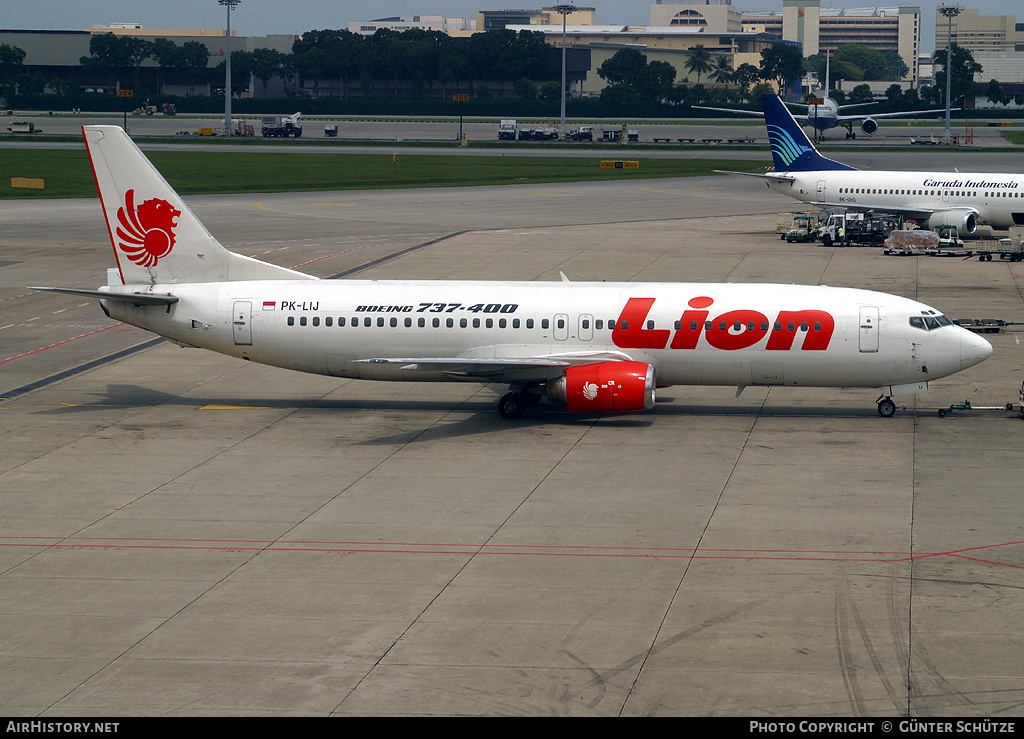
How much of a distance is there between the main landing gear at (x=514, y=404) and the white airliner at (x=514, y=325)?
0.03 metres

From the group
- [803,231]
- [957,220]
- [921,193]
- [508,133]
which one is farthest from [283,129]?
[957,220]

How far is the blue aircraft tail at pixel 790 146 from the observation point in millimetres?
88812

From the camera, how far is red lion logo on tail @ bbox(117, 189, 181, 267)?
40.5 metres

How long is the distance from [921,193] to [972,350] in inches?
1929

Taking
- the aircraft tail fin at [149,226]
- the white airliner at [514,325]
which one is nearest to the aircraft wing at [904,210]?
the white airliner at [514,325]

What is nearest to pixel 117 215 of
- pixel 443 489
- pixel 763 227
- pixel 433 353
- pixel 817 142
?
pixel 433 353

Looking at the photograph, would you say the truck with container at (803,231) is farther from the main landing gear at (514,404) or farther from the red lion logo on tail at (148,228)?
the red lion logo on tail at (148,228)

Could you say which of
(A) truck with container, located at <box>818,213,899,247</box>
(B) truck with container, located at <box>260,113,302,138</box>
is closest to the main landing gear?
(A) truck with container, located at <box>818,213,899,247</box>

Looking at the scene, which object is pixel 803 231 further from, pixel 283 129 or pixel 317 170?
pixel 283 129

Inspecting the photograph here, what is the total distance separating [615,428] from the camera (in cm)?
3756

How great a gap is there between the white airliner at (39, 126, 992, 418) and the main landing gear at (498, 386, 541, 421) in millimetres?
32

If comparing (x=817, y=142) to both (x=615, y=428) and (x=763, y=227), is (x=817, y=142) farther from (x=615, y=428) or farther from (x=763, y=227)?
(x=615, y=428)

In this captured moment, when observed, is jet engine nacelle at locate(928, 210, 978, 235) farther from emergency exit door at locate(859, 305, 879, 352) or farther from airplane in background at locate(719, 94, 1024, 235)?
emergency exit door at locate(859, 305, 879, 352)

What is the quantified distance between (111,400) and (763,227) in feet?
192
